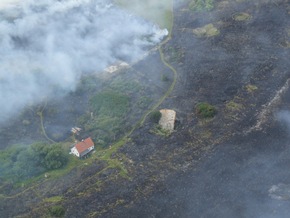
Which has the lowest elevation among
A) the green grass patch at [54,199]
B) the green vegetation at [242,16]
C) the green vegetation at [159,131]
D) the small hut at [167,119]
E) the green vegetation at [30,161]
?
the green grass patch at [54,199]

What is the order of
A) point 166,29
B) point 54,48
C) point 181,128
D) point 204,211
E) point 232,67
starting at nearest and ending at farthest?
point 204,211, point 181,128, point 232,67, point 54,48, point 166,29

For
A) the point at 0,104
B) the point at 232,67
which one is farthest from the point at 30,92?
the point at 232,67

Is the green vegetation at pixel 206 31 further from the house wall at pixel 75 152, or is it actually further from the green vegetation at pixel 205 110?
the house wall at pixel 75 152

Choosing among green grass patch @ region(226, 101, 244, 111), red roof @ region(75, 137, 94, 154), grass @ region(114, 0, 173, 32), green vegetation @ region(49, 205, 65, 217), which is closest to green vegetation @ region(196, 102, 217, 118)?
green grass patch @ region(226, 101, 244, 111)

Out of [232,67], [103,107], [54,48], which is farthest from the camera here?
[54,48]

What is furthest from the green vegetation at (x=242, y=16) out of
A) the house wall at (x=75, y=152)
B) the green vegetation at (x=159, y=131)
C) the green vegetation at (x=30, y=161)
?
the green vegetation at (x=30, y=161)

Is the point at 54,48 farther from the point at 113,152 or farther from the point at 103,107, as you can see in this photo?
the point at 113,152

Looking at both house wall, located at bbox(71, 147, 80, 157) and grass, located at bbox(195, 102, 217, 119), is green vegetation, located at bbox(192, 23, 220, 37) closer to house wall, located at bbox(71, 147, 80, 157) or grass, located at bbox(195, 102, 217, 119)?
grass, located at bbox(195, 102, 217, 119)
